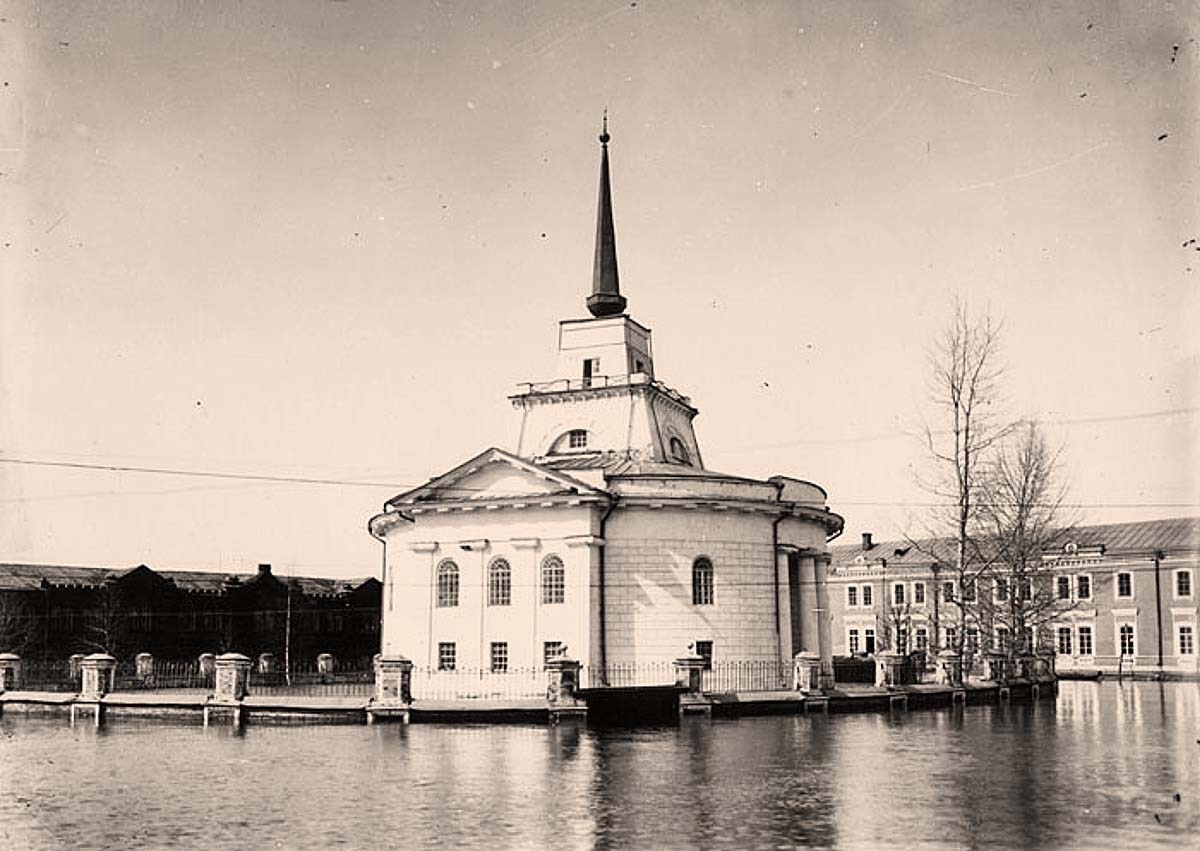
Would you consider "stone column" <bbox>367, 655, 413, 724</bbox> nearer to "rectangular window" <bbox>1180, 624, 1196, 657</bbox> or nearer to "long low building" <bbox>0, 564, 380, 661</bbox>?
"long low building" <bbox>0, 564, 380, 661</bbox>

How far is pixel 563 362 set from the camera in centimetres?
4469

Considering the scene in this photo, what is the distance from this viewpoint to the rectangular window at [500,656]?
35.4 metres

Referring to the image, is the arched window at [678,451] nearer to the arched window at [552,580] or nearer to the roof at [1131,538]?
the arched window at [552,580]

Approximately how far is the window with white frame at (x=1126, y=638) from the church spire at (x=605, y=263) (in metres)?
34.8

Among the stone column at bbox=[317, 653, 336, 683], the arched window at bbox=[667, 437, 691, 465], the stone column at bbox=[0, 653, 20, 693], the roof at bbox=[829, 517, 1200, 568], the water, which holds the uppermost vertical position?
the arched window at bbox=[667, 437, 691, 465]

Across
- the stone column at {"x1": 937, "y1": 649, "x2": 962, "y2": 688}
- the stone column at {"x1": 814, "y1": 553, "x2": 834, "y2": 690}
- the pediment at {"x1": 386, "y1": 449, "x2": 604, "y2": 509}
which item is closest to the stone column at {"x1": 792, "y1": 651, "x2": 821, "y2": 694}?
the stone column at {"x1": 937, "y1": 649, "x2": 962, "y2": 688}

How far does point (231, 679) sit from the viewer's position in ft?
94.0

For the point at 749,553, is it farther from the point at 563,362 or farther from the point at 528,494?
the point at 563,362

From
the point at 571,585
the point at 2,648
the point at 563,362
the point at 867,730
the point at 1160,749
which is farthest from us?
the point at 2,648

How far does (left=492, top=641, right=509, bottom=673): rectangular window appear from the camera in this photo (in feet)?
116

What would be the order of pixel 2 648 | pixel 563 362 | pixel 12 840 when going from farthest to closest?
pixel 2 648, pixel 563 362, pixel 12 840

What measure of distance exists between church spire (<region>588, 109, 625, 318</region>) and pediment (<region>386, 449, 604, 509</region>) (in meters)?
11.0

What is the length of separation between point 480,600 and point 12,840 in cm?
2446

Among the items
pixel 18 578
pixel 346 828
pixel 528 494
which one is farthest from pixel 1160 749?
pixel 18 578
